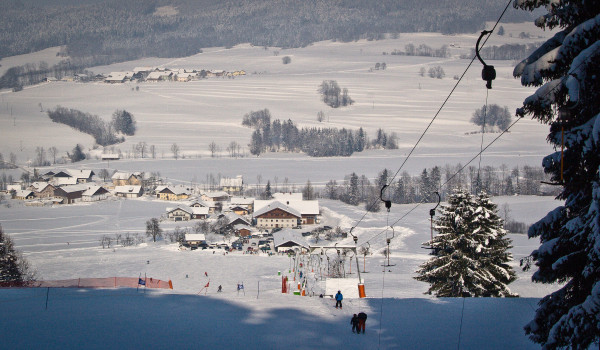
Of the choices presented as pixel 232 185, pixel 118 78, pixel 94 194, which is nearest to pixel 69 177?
pixel 94 194

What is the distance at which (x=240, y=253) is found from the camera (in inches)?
1191

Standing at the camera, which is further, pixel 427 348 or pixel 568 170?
pixel 427 348

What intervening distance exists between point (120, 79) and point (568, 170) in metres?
130

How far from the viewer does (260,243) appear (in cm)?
3372

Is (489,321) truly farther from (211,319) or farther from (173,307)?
(173,307)

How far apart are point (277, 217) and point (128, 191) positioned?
61.3 feet

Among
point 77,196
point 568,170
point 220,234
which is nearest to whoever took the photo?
point 568,170

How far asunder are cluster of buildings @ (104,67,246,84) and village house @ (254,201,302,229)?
9385 cm

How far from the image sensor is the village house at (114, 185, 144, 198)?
52531 millimetres

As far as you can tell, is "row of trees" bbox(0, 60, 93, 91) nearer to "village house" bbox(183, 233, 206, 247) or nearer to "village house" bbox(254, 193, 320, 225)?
"village house" bbox(254, 193, 320, 225)

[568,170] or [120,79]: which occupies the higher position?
[120,79]

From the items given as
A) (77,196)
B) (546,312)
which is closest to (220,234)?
(77,196)

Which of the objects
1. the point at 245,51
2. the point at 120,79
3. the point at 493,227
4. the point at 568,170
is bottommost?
the point at 493,227

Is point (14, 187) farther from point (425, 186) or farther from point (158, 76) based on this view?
point (158, 76)
